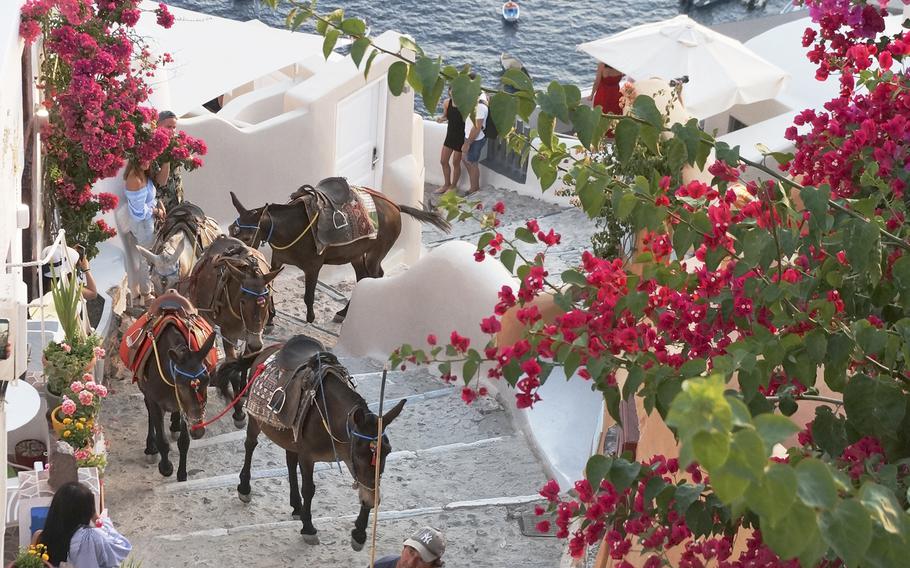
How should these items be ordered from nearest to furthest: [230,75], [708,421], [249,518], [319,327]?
[708,421]
[249,518]
[319,327]
[230,75]

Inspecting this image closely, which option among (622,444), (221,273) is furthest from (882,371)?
(221,273)

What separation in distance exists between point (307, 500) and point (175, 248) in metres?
3.14

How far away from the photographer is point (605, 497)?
4.29m

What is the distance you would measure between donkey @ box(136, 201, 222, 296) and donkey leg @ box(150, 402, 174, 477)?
1.81 m

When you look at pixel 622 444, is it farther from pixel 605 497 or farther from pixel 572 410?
pixel 605 497

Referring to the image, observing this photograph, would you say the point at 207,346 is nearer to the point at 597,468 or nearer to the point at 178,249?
the point at 178,249

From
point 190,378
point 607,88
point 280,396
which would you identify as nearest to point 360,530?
point 280,396

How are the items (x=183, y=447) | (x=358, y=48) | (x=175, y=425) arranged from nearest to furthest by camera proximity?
(x=358, y=48)
(x=183, y=447)
(x=175, y=425)

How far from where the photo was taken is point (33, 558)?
23.5 ft

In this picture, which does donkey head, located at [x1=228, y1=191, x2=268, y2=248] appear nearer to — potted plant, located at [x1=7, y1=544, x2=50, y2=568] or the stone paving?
the stone paving

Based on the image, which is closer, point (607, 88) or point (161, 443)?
point (161, 443)

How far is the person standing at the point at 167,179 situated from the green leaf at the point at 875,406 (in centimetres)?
923

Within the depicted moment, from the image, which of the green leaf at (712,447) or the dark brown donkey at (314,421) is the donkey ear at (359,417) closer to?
the dark brown donkey at (314,421)

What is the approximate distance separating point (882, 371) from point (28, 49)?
316 inches
